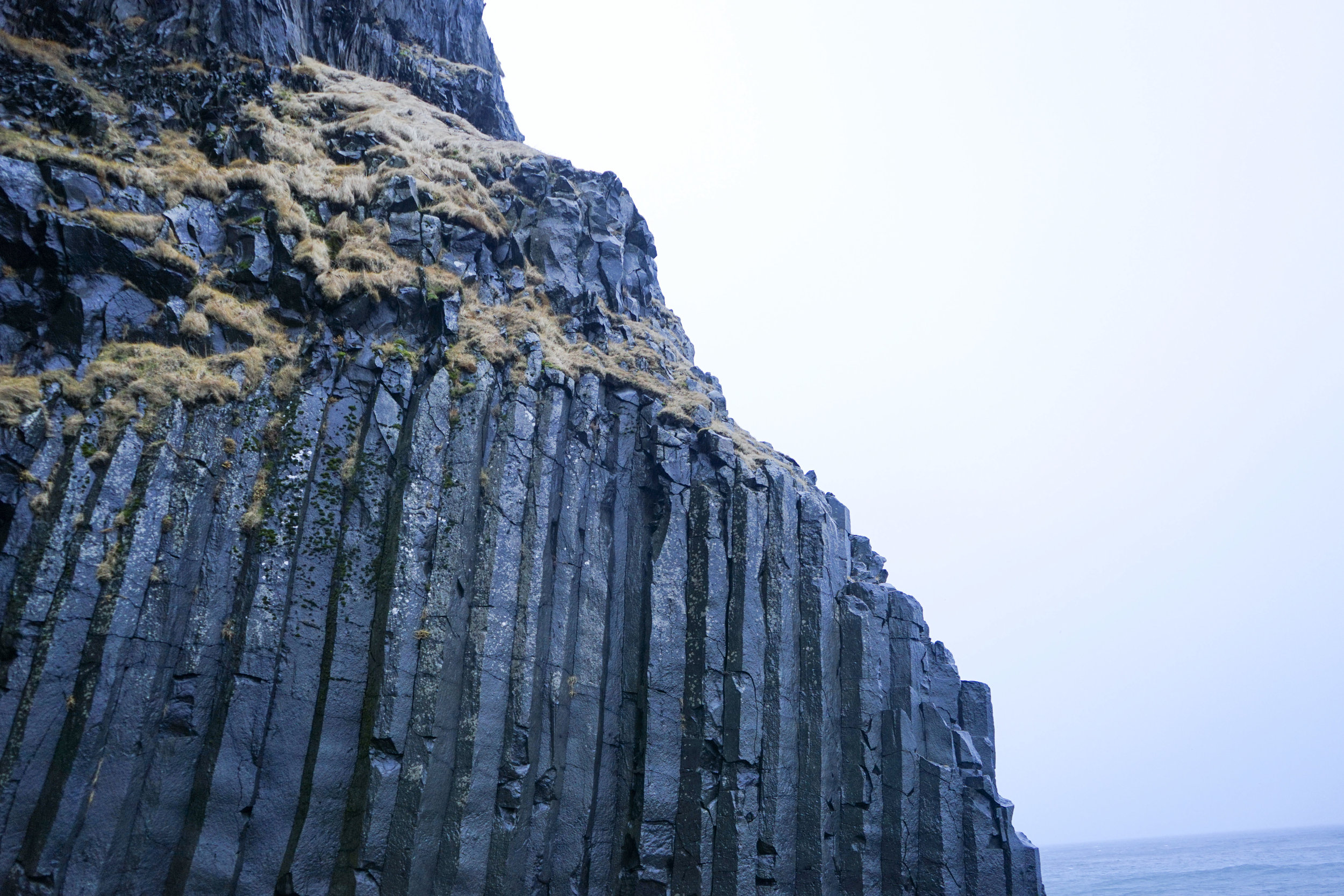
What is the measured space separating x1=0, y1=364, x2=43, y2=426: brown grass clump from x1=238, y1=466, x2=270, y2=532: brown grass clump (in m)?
3.81

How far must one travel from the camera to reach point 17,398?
1473cm

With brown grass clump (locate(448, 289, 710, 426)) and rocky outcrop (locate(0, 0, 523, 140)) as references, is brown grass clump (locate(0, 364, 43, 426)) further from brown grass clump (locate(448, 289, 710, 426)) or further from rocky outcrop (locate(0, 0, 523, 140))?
rocky outcrop (locate(0, 0, 523, 140))

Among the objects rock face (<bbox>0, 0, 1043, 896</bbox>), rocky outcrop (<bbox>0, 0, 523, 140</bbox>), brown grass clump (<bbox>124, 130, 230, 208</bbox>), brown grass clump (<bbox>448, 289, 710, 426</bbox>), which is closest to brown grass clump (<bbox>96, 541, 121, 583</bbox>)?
rock face (<bbox>0, 0, 1043, 896</bbox>)

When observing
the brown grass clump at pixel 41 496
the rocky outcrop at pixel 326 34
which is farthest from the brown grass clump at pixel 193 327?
the rocky outcrop at pixel 326 34

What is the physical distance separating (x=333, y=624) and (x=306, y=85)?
20.5m

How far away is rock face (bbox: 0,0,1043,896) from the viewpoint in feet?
44.7

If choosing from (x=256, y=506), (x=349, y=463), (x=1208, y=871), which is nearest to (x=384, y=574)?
(x=349, y=463)

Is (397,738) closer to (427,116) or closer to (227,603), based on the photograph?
(227,603)

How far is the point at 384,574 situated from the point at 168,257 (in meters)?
8.56

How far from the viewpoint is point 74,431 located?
14836 millimetres

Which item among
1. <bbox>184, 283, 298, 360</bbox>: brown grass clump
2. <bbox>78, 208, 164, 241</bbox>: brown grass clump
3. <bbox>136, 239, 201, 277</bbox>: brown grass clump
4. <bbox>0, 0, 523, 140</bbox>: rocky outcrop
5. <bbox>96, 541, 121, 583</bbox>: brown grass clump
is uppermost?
<bbox>0, 0, 523, 140</bbox>: rocky outcrop

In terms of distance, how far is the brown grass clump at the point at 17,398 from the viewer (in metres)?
14.5

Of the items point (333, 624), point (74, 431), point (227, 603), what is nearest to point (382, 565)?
point (333, 624)

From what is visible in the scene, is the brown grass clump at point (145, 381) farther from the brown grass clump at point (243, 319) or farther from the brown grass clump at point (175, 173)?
the brown grass clump at point (175, 173)
